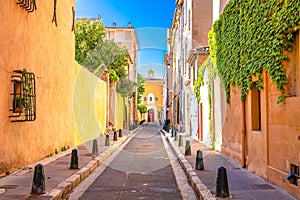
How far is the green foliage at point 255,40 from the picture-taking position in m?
7.38

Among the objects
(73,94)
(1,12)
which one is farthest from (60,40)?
(1,12)

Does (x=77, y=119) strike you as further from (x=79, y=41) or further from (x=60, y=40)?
(x=79, y=41)

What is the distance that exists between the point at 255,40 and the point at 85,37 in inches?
1091

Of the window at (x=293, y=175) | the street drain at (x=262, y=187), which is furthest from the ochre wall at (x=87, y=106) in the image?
the window at (x=293, y=175)

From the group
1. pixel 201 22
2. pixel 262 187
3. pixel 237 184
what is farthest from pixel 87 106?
pixel 262 187

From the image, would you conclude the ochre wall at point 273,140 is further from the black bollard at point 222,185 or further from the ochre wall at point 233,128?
the black bollard at point 222,185

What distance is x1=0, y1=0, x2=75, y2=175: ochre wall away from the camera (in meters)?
9.24

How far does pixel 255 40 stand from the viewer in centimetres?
906

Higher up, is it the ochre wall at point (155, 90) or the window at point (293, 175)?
the ochre wall at point (155, 90)

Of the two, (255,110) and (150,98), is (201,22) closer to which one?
(255,110)

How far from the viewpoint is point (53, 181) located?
8492 millimetres

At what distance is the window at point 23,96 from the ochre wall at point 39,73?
0.17m

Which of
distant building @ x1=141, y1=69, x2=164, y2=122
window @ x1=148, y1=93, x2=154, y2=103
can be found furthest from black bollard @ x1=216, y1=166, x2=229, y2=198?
window @ x1=148, y1=93, x2=154, y2=103

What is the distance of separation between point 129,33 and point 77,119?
44.4m
